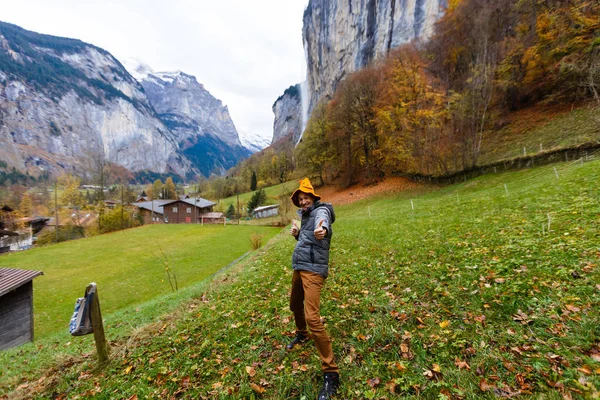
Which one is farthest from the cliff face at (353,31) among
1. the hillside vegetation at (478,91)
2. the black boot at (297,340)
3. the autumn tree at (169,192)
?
the autumn tree at (169,192)

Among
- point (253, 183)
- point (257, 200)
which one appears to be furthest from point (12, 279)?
point (253, 183)

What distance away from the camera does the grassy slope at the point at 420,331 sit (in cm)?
328

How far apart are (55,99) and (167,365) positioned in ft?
895

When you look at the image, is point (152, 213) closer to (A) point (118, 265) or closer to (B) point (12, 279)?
(A) point (118, 265)

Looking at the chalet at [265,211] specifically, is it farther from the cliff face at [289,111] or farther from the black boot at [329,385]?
the cliff face at [289,111]

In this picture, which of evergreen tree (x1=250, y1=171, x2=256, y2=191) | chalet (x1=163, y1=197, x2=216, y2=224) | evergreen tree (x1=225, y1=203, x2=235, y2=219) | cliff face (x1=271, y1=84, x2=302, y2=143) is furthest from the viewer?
cliff face (x1=271, y1=84, x2=302, y2=143)

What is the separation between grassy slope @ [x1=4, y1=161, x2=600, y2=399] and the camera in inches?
129

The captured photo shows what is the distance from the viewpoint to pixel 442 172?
2541cm

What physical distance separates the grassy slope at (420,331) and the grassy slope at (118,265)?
1407 centimetres

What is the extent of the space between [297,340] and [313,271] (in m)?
1.72

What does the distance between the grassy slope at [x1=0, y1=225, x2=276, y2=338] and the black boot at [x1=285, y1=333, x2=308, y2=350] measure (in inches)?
657

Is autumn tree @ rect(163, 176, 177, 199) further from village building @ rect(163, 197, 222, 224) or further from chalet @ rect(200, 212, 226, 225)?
chalet @ rect(200, 212, 226, 225)

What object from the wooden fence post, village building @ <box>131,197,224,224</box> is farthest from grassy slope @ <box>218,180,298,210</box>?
the wooden fence post

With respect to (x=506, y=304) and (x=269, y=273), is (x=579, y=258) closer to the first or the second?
(x=506, y=304)
